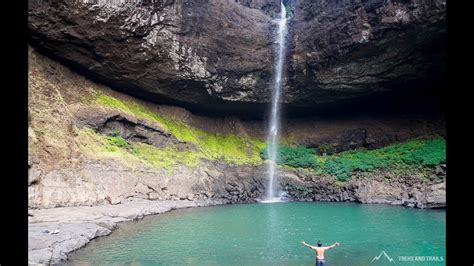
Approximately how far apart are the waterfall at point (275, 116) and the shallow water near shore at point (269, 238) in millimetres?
6929

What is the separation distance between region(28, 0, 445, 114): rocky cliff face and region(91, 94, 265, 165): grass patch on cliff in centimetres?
149

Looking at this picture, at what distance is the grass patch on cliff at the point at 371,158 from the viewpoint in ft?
85.1

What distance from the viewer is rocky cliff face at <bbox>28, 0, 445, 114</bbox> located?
899 inches

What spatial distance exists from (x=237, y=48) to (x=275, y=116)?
8.19m

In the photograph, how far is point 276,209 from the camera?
2320 centimetres

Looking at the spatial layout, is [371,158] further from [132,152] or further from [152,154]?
[132,152]

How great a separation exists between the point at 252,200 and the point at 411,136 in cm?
1408

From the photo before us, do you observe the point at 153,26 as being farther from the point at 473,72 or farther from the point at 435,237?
the point at 473,72

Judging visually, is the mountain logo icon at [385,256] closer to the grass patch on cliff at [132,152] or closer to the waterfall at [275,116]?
the grass patch on cliff at [132,152]

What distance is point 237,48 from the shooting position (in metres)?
28.8

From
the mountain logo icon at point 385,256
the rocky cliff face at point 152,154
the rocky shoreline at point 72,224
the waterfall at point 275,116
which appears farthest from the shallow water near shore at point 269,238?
the waterfall at point 275,116

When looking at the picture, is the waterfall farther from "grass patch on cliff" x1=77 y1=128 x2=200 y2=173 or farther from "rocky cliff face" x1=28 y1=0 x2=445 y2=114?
"grass patch on cliff" x1=77 y1=128 x2=200 y2=173

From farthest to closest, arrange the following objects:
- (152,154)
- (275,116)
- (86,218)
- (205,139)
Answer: (275,116) < (205,139) < (152,154) < (86,218)

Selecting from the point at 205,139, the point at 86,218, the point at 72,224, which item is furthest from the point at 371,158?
the point at 72,224
